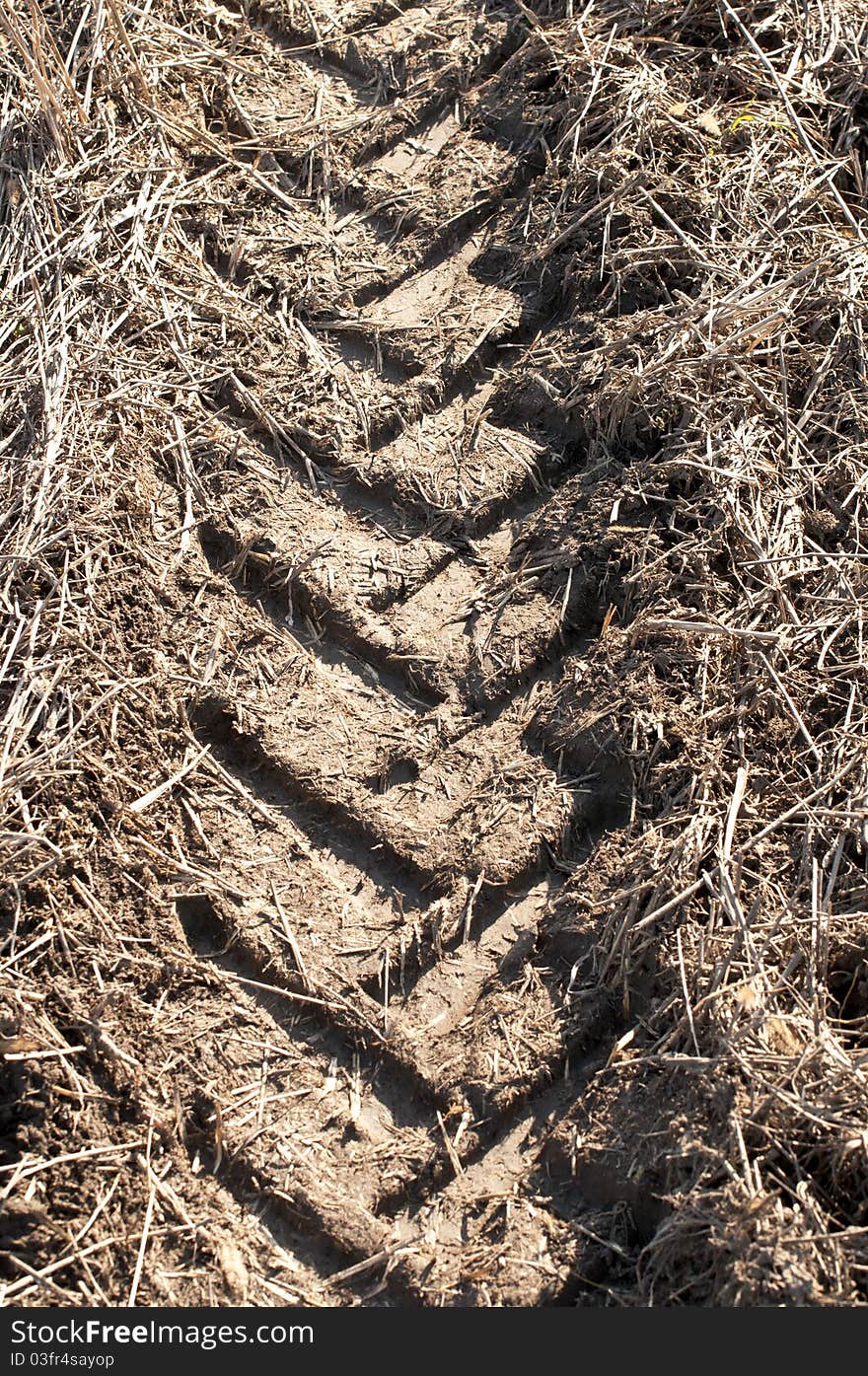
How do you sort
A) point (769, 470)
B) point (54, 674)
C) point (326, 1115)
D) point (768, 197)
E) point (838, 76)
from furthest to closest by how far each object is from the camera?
1. point (838, 76)
2. point (768, 197)
3. point (769, 470)
4. point (54, 674)
5. point (326, 1115)

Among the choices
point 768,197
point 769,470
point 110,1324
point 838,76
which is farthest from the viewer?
point 838,76

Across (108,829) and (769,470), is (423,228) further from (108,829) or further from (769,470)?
(108,829)

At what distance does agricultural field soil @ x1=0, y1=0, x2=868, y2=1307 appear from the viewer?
229 centimetres

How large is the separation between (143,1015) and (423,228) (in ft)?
7.17

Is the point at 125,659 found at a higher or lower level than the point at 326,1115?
higher

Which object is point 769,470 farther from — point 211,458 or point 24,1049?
point 24,1049

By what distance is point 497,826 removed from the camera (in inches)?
105

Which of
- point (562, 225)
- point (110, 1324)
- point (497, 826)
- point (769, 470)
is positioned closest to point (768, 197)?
point (562, 225)

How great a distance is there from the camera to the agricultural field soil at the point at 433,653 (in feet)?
7.52

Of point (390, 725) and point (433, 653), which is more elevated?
point (433, 653)

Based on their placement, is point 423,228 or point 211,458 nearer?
point 211,458

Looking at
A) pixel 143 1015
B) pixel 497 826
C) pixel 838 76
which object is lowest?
pixel 143 1015

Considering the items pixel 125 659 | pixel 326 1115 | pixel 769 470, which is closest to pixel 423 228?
pixel 769 470

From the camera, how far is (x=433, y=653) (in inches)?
113
